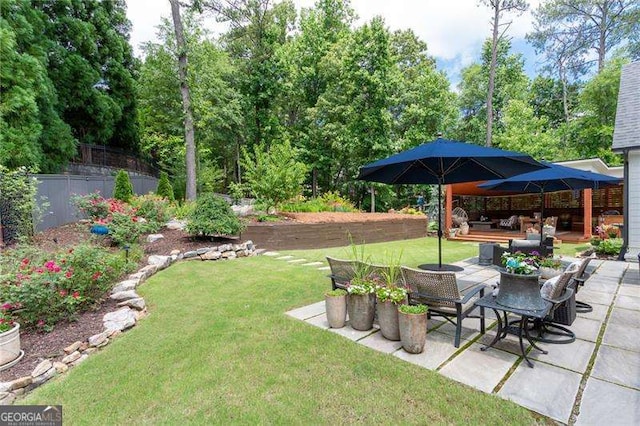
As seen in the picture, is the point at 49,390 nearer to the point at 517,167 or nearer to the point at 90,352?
the point at 90,352

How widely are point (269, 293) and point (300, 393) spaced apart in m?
2.54

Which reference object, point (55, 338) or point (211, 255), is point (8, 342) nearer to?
point (55, 338)

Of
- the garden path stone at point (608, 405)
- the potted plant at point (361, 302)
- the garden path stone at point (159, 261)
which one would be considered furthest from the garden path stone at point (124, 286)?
the garden path stone at point (608, 405)

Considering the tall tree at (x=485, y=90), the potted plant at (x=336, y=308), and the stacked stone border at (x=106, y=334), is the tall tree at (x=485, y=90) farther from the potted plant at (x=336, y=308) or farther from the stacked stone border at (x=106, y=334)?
the stacked stone border at (x=106, y=334)

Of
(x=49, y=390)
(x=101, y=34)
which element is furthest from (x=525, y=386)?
(x=101, y=34)

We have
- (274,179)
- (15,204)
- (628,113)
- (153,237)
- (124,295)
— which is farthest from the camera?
(274,179)

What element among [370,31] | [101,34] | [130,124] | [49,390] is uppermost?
[101,34]

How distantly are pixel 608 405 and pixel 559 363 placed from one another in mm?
568

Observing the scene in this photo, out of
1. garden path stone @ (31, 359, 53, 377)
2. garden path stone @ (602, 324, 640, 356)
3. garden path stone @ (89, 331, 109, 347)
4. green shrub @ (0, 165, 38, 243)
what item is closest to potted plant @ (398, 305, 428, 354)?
garden path stone @ (602, 324, 640, 356)

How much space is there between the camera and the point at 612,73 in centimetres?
1553

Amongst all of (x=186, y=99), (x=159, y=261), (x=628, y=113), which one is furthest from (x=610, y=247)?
(x=186, y=99)

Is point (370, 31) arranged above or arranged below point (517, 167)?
above

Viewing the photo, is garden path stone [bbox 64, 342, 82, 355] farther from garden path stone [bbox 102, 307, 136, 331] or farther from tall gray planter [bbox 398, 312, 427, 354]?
tall gray planter [bbox 398, 312, 427, 354]

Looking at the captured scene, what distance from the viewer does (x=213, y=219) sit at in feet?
25.4
